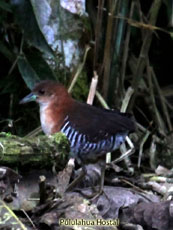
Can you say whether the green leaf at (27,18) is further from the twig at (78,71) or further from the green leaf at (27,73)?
the twig at (78,71)

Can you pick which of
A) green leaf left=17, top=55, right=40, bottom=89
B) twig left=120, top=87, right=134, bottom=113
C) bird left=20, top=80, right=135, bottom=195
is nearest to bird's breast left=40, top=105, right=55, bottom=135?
bird left=20, top=80, right=135, bottom=195

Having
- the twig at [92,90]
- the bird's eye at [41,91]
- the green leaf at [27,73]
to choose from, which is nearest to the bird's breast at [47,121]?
the bird's eye at [41,91]

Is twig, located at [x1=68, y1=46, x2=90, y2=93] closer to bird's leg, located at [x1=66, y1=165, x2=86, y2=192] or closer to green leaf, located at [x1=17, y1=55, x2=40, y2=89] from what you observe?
A: green leaf, located at [x1=17, y1=55, x2=40, y2=89]

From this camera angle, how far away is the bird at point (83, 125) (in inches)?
126

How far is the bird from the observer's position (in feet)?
10.5

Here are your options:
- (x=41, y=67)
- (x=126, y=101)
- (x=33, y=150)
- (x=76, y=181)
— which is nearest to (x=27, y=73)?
(x=41, y=67)

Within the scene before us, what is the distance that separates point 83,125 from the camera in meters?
3.24

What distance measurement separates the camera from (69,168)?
312 cm

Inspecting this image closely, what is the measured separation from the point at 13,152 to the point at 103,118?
3.26 feet

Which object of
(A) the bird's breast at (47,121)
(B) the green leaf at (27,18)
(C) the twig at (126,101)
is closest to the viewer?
(A) the bird's breast at (47,121)

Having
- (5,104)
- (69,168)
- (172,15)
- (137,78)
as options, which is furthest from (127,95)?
(69,168)

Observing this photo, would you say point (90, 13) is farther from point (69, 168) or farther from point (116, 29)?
Answer: point (69, 168)

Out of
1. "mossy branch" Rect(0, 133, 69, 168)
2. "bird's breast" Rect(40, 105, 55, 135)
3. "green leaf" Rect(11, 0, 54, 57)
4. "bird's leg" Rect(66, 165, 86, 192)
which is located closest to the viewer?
"mossy branch" Rect(0, 133, 69, 168)

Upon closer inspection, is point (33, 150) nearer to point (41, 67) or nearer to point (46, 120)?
point (46, 120)
